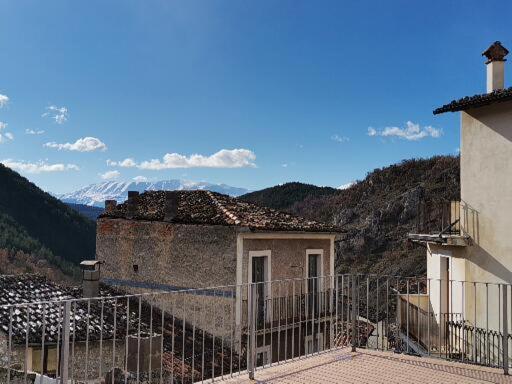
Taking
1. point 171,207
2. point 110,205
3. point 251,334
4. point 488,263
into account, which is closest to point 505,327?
point 251,334

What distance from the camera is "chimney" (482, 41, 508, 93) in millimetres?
14578

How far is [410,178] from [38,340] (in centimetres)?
4326

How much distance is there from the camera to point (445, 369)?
7324 mm

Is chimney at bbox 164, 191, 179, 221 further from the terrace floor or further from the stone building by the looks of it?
the terrace floor

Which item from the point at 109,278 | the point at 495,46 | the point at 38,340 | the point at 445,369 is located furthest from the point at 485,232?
the point at 109,278

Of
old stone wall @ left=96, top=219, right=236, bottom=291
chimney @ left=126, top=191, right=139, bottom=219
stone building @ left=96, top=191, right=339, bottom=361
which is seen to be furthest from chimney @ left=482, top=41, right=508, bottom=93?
chimney @ left=126, top=191, right=139, bottom=219

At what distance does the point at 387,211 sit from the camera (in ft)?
153

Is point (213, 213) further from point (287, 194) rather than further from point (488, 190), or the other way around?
point (287, 194)

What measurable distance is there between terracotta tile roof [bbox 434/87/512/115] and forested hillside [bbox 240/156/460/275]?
2234 cm

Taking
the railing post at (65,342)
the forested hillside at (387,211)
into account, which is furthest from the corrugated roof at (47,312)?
the forested hillside at (387,211)

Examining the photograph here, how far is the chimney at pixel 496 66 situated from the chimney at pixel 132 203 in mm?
11751

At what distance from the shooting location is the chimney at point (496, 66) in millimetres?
14578

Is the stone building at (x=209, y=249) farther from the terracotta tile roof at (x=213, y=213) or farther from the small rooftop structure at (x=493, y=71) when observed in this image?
the small rooftop structure at (x=493, y=71)

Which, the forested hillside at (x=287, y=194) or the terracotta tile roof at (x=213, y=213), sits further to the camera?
the forested hillside at (x=287, y=194)
